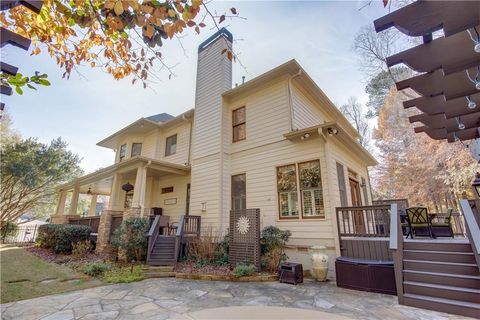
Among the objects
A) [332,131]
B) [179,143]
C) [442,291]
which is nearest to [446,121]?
[442,291]

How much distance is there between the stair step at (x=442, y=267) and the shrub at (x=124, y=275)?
617cm

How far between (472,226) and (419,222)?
107 inches

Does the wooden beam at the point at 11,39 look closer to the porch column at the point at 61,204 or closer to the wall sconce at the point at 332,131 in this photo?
the wall sconce at the point at 332,131

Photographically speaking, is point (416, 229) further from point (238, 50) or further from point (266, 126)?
point (238, 50)

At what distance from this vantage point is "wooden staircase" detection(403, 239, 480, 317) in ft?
12.7

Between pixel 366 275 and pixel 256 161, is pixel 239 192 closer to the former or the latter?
pixel 256 161

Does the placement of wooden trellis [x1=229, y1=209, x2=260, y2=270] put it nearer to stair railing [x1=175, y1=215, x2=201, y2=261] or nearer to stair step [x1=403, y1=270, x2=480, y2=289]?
stair railing [x1=175, y1=215, x2=201, y2=261]

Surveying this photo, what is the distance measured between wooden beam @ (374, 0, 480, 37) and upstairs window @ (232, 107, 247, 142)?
23.7 ft

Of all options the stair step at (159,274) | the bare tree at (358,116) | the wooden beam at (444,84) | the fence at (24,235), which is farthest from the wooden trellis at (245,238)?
the bare tree at (358,116)

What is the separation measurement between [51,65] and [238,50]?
2.88 m

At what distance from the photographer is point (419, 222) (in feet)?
22.6

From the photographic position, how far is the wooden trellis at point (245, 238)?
6.55m

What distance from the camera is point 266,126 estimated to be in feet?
27.9

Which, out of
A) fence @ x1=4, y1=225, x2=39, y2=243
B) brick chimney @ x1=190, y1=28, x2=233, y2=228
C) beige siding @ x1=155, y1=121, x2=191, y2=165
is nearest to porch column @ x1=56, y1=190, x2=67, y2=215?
fence @ x1=4, y1=225, x2=39, y2=243
